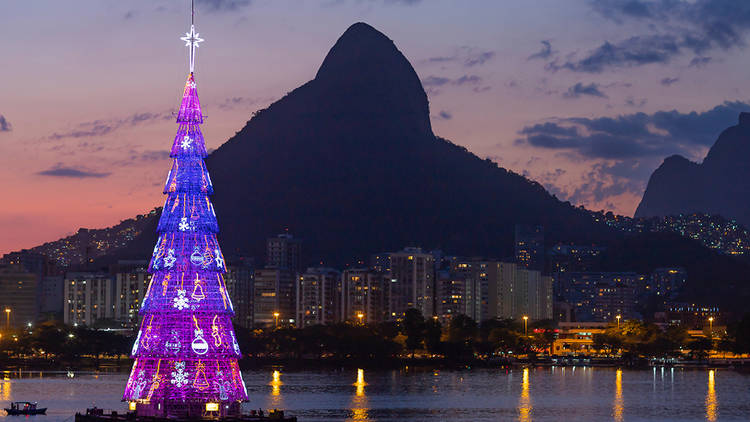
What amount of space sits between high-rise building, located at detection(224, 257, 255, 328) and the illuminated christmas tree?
136m

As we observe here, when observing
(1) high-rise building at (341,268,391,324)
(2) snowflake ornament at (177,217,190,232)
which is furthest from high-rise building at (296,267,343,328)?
(2) snowflake ornament at (177,217,190,232)

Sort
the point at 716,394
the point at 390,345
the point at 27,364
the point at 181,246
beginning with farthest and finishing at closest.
→ the point at 390,345 < the point at 27,364 < the point at 716,394 < the point at 181,246

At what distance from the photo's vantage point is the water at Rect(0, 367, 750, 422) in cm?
7688

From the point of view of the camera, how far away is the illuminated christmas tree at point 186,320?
5153cm

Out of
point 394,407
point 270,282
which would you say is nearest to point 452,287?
point 270,282

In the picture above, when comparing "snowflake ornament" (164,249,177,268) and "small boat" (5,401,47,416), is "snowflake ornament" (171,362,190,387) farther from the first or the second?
"small boat" (5,401,47,416)

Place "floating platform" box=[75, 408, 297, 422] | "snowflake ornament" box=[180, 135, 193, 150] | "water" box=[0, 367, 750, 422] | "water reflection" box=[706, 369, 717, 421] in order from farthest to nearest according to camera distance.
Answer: "water reflection" box=[706, 369, 717, 421]
"water" box=[0, 367, 750, 422]
"snowflake ornament" box=[180, 135, 193, 150]
"floating platform" box=[75, 408, 297, 422]

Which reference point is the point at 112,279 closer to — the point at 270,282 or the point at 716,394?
the point at 270,282

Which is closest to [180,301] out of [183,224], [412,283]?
[183,224]

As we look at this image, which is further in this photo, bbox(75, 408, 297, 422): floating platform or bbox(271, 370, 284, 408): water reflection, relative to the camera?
bbox(271, 370, 284, 408): water reflection

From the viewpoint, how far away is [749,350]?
495ft

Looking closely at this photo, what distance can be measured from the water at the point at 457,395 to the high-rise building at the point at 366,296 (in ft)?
165

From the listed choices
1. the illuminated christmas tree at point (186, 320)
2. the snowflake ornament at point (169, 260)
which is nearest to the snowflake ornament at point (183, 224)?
the illuminated christmas tree at point (186, 320)

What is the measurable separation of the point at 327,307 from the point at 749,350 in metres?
62.0
